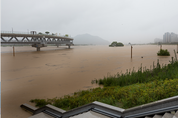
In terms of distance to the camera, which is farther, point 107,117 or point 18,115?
point 18,115

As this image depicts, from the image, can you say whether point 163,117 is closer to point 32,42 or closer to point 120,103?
point 120,103

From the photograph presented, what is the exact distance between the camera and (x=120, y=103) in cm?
490

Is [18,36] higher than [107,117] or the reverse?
higher

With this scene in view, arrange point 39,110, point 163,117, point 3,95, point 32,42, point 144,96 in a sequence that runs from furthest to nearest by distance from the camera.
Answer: point 32,42 < point 3,95 < point 39,110 < point 144,96 < point 163,117

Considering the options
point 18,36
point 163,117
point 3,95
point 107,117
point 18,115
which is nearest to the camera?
point 163,117

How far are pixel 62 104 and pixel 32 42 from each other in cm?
5096

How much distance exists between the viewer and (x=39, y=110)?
523 centimetres

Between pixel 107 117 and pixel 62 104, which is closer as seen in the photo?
pixel 107 117

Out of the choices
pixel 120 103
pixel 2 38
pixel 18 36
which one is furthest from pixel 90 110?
pixel 18 36

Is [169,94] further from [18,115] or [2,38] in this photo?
[2,38]

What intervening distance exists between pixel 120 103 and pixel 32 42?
5288cm

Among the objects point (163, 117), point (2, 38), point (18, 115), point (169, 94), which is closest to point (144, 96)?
point (169, 94)

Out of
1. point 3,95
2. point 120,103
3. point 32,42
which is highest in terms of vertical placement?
point 32,42

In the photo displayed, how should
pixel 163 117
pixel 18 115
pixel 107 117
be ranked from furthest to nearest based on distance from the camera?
1. pixel 18 115
2. pixel 107 117
3. pixel 163 117
